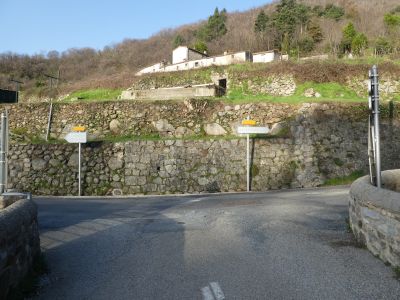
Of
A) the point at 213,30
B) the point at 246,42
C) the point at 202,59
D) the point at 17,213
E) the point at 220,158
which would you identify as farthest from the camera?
the point at 213,30

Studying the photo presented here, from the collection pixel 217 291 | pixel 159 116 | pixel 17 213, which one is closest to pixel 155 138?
pixel 159 116

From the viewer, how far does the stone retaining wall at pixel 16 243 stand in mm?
3594

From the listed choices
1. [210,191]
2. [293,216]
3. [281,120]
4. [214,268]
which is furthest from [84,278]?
[281,120]

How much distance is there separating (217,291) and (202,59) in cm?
4243

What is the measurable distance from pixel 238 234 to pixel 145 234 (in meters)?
1.81

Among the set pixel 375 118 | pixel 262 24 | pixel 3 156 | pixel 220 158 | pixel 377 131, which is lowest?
pixel 220 158

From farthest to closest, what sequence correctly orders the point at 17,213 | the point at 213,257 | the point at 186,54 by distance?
the point at 186,54 → the point at 213,257 → the point at 17,213

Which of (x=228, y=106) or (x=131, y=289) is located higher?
(x=228, y=106)

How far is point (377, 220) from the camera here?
4844mm

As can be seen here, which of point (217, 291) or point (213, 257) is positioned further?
point (213, 257)

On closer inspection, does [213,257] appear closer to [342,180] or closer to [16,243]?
[16,243]

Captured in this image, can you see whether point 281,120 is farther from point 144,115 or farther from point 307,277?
point 307,277

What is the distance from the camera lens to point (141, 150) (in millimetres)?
15094

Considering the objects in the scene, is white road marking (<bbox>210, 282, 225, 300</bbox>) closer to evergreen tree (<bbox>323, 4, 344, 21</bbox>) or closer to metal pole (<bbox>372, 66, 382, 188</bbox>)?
metal pole (<bbox>372, 66, 382, 188</bbox>)
